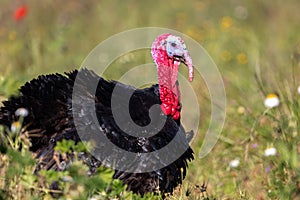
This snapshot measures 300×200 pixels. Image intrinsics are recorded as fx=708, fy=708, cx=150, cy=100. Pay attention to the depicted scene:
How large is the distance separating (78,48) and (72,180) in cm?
645

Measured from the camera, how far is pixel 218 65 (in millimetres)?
9117

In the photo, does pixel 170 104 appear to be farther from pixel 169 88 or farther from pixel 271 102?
pixel 271 102

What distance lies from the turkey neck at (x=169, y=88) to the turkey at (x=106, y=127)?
0.22 feet

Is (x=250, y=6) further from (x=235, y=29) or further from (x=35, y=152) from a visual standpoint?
(x=35, y=152)

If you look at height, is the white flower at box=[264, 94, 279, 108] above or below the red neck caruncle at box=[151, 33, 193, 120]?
above

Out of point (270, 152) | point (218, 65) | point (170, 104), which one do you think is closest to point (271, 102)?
point (270, 152)

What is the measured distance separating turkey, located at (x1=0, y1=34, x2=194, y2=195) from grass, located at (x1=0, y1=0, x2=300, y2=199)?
229mm

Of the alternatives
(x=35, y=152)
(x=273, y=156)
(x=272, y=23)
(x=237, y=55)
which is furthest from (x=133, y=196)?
(x=272, y=23)

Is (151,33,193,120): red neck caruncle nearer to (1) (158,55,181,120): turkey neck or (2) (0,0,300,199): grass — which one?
(1) (158,55,181,120): turkey neck

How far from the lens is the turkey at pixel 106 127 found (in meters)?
4.56

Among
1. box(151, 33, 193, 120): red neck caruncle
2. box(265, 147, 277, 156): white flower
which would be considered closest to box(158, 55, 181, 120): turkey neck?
box(151, 33, 193, 120): red neck caruncle

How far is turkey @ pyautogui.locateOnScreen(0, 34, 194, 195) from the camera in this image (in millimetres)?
4562

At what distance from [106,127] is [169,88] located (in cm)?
82

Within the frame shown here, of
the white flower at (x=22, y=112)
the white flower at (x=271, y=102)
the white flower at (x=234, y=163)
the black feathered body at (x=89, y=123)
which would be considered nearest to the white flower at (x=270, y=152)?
the white flower at (x=234, y=163)
